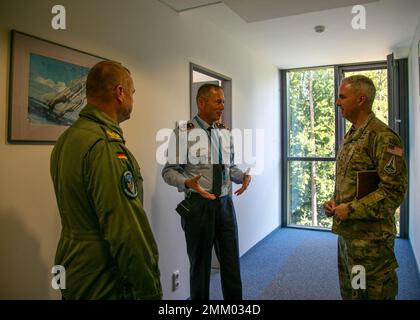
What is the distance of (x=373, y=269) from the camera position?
160cm

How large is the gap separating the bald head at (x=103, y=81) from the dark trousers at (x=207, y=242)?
3.54ft

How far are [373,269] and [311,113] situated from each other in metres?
3.69

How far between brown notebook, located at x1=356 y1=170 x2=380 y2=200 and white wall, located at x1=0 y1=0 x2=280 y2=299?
1.39 metres

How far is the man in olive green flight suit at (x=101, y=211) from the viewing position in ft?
3.37

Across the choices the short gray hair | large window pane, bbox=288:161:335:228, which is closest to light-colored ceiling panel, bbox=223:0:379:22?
the short gray hair

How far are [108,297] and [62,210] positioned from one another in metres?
0.35

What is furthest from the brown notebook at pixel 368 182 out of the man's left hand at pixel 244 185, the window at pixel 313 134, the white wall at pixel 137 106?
the window at pixel 313 134

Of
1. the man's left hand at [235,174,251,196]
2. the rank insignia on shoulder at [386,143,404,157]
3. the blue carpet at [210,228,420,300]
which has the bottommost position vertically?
the blue carpet at [210,228,420,300]

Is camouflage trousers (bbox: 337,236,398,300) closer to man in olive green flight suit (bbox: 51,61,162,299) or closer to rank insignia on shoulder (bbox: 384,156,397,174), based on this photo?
rank insignia on shoulder (bbox: 384,156,397,174)

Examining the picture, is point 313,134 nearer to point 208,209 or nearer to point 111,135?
point 208,209

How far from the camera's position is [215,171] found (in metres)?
2.17

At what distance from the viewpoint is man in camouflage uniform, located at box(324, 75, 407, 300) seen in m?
1.57

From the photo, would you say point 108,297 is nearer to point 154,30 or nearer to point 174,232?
point 174,232
